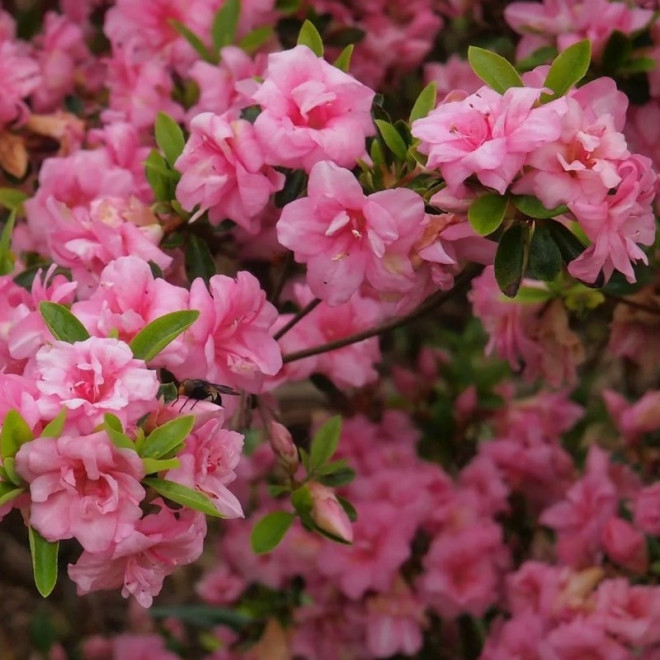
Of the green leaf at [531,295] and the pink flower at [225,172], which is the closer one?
the pink flower at [225,172]

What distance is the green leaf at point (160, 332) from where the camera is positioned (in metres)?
0.94

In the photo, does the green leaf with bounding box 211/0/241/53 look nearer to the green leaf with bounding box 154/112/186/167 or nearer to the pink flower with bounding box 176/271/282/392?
the green leaf with bounding box 154/112/186/167

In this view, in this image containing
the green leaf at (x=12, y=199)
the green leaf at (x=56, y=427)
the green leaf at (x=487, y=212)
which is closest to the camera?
the green leaf at (x=56, y=427)

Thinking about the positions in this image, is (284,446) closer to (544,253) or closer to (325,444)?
(325,444)

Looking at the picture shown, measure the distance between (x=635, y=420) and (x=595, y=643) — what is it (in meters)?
0.33

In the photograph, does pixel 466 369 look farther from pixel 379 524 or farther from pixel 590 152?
pixel 590 152

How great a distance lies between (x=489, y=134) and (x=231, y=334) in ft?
0.92

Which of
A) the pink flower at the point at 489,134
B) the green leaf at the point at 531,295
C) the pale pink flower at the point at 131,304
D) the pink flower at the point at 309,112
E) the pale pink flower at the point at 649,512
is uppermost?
the pink flower at the point at 489,134

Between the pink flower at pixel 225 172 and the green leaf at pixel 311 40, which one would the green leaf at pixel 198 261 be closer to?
the pink flower at pixel 225 172

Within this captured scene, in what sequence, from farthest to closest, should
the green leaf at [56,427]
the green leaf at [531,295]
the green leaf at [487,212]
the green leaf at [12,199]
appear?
the green leaf at [12,199] < the green leaf at [531,295] < the green leaf at [487,212] < the green leaf at [56,427]

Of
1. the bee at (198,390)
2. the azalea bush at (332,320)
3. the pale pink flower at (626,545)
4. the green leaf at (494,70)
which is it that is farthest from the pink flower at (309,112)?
the pale pink flower at (626,545)

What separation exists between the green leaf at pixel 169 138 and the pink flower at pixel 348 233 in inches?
10.2

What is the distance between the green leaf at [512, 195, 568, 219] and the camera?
3.14 feet

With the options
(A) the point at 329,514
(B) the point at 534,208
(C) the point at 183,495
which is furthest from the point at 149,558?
(B) the point at 534,208
